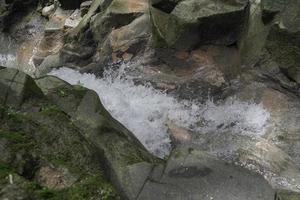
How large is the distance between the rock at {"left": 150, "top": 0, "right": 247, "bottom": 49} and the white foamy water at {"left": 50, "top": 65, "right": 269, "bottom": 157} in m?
1.81

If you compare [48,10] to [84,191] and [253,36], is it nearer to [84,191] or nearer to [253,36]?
[253,36]

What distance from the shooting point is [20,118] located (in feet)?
31.8

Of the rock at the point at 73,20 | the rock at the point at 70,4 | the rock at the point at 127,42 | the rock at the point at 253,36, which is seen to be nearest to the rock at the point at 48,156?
the rock at the point at 127,42

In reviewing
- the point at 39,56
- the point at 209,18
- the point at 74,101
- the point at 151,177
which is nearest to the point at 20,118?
the point at 74,101

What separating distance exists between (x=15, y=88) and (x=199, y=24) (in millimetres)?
6559

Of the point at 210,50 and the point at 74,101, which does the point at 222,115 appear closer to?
the point at 210,50

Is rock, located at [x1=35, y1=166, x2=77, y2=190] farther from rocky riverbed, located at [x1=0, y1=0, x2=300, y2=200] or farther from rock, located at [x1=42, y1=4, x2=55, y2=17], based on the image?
rock, located at [x1=42, y1=4, x2=55, y2=17]

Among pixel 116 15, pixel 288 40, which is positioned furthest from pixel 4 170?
pixel 116 15

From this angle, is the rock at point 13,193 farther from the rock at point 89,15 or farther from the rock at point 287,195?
the rock at point 89,15

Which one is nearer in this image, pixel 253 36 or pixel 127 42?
pixel 253 36

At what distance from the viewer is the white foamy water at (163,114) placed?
44.0 feet

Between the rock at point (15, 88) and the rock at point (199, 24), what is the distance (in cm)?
579

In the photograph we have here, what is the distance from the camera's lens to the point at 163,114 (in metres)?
14.4

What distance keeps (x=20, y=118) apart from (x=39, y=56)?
11346mm
